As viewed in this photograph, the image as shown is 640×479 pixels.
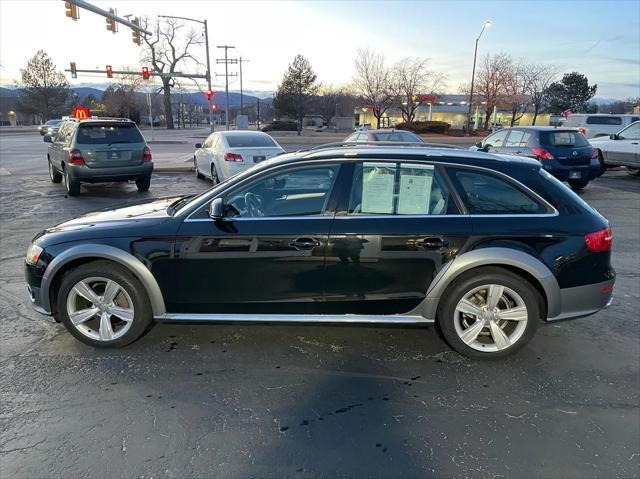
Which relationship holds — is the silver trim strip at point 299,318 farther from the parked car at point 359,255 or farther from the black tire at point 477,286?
the black tire at point 477,286

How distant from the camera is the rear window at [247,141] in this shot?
448 inches

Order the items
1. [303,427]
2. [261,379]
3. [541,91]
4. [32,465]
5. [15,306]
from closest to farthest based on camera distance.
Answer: [32,465]
[303,427]
[261,379]
[15,306]
[541,91]

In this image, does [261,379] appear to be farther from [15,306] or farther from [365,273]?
[15,306]

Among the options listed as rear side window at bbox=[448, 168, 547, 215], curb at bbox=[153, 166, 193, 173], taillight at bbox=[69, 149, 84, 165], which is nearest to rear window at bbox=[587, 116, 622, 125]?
curb at bbox=[153, 166, 193, 173]

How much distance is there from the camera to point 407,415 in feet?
9.70

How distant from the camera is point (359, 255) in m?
3.48

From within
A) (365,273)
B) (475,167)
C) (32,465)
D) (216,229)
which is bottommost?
(32,465)

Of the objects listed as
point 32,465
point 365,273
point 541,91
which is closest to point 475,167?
point 365,273

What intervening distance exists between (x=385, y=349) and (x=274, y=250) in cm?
123

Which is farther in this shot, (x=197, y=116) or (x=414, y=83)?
(x=197, y=116)

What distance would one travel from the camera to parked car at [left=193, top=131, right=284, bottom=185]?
1091cm

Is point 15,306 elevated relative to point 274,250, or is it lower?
lower

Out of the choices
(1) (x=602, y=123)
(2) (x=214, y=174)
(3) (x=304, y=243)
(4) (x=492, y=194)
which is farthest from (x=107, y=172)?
(1) (x=602, y=123)

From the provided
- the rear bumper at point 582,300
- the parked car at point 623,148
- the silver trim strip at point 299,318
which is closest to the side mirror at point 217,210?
the silver trim strip at point 299,318
